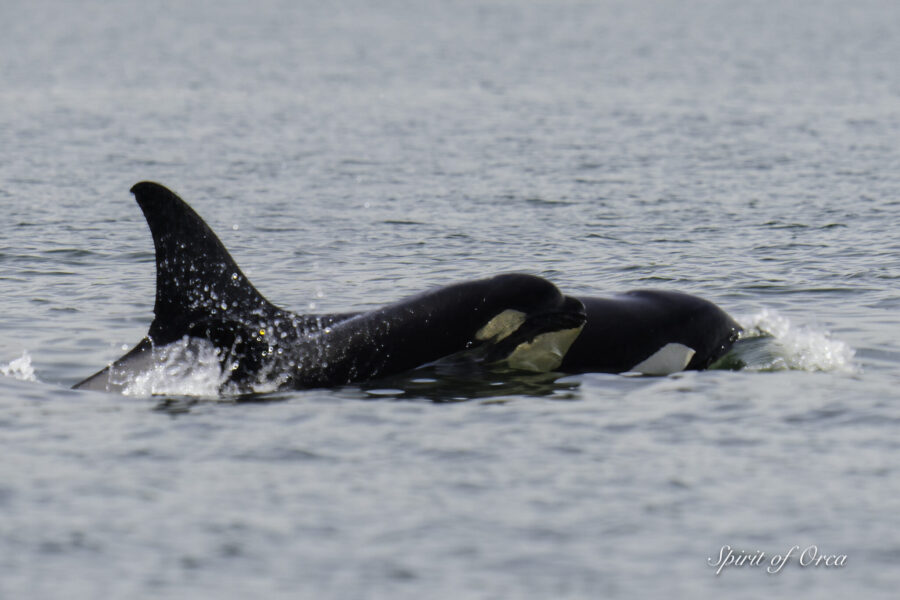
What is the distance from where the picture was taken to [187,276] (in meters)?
11.3

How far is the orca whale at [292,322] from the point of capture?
11.4m

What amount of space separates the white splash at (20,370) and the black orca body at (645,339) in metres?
4.40

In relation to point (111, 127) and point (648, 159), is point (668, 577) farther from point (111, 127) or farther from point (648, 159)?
point (111, 127)

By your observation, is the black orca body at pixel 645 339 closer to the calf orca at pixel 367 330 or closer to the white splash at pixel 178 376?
the calf orca at pixel 367 330

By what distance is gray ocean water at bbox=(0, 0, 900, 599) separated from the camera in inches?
311

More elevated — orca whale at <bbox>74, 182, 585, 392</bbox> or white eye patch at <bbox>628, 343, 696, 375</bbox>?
orca whale at <bbox>74, 182, 585, 392</bbox>

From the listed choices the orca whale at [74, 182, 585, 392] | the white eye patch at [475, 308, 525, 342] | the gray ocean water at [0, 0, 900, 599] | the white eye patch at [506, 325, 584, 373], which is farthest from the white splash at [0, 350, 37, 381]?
the white eye patch at [506, 325, 584, 373]

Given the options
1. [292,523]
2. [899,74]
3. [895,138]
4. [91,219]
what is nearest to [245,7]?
[899,74]

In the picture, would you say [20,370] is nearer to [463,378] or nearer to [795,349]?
[463,378]

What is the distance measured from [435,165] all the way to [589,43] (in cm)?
3926

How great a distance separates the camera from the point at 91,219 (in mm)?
21422

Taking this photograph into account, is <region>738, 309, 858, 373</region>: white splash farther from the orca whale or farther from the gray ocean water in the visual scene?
the orca whale

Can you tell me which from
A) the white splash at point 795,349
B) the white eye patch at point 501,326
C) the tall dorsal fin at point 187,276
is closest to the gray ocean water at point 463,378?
the white splash at point 795,349

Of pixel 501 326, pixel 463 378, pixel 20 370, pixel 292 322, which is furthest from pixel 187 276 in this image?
pixel 501 326
